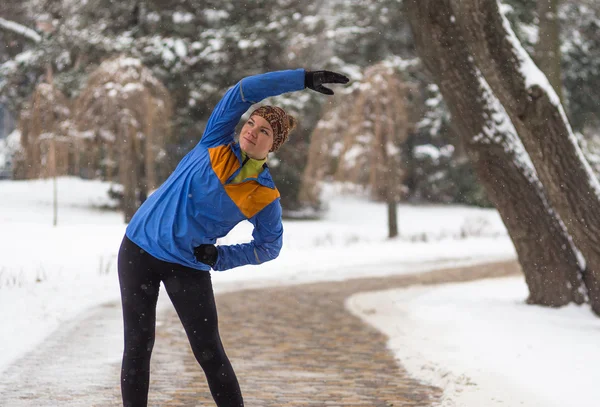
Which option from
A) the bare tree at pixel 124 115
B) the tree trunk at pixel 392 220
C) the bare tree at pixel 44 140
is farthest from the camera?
the tree trunk at pixel 392 220

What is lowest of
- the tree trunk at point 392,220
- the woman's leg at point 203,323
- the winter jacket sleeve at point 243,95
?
the tree trunk at point 392,220

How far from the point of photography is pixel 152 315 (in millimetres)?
4094

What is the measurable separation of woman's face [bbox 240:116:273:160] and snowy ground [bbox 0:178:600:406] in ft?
8.18

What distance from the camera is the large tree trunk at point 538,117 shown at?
7.87 m

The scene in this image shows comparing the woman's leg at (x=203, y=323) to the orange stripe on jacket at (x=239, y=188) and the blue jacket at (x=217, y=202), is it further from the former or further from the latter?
the orange stripe on jacket at (x=239, y=188)

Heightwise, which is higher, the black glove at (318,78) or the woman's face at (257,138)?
the black glove at (318,78)

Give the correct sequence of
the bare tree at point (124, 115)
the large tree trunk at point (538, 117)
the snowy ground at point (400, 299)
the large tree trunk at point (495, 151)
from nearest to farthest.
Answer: the snowy ground at point (400, 299)
the large tree trunk at point (538, 117)
the large tree trunk at point (495, 151)
the bare tree at point (124, 115)

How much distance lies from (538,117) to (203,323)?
15.5 feet

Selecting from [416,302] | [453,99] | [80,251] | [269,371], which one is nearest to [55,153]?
[80,251]

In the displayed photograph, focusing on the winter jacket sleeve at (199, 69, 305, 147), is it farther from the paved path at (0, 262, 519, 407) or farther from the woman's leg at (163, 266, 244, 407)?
the paved path at (0, 262, 519, 407)

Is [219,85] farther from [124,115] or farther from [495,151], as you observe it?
[495,151]

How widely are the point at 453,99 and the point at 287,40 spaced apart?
66.1 feet

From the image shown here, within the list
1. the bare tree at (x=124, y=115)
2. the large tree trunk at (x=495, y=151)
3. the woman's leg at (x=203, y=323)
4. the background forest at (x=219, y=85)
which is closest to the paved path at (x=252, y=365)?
the woman's leg at (x=203, y=323)

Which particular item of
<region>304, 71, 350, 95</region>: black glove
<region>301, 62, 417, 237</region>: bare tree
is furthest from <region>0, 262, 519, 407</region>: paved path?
<region>301, 62, 417, 237</region>: bare tree
